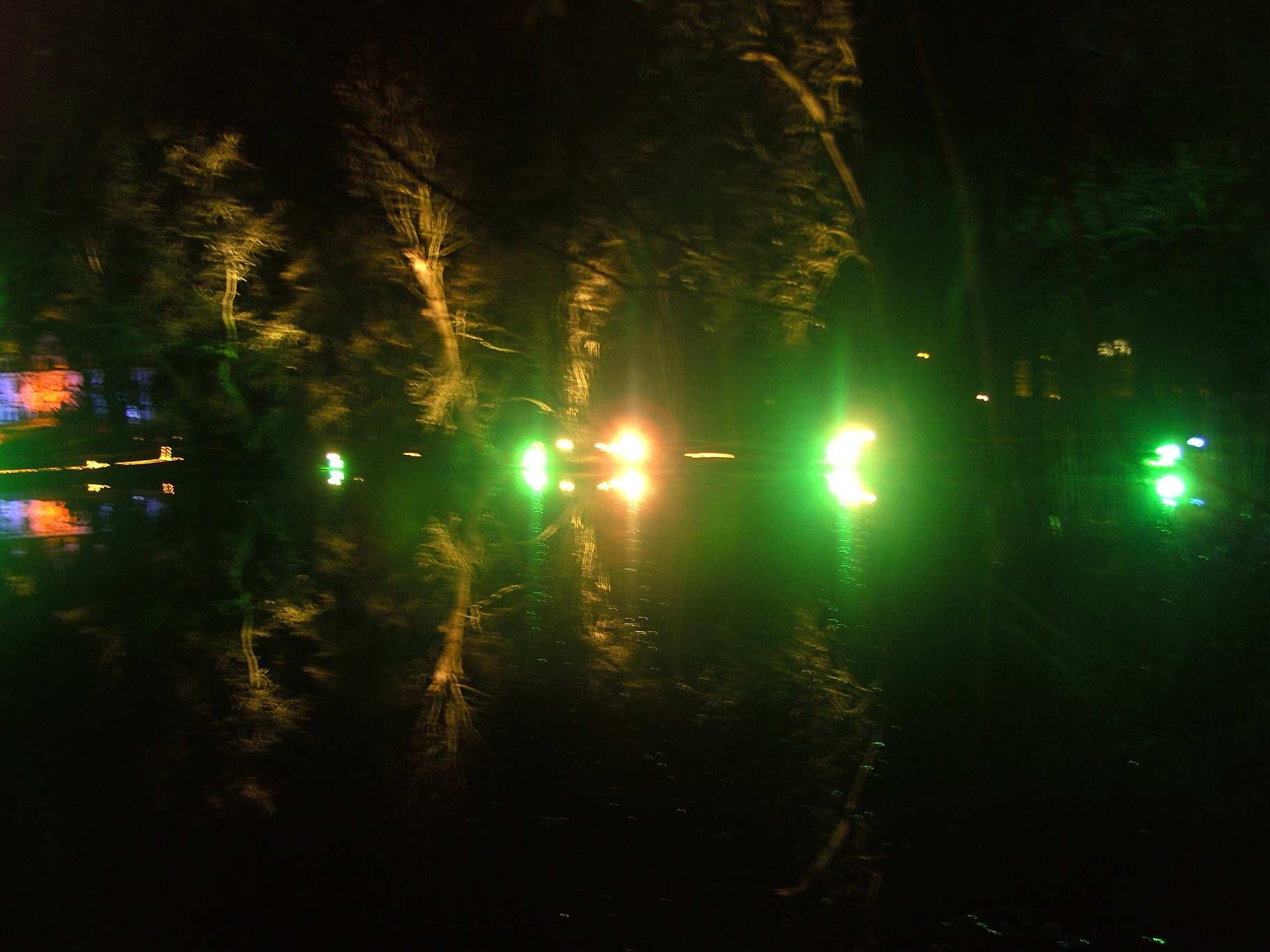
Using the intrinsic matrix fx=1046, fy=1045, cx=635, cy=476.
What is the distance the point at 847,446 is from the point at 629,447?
542 centimetres

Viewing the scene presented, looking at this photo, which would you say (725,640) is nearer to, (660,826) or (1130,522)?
(660,826)

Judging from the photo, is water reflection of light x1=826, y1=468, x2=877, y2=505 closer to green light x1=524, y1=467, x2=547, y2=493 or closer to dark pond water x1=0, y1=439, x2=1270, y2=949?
dark pond water x1=0, y1=439, x2=1270, y2=949

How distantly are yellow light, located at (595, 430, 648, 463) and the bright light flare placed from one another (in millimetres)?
4693

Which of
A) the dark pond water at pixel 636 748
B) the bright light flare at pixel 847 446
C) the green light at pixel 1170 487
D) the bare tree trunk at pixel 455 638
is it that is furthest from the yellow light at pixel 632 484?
the green light at pixel 1170 487

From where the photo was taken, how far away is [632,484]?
20.6 metres

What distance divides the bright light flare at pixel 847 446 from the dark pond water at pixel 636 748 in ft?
44.6

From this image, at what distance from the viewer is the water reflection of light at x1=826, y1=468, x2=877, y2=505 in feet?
58.1

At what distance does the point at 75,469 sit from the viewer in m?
23.9

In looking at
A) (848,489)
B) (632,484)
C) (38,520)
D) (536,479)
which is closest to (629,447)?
(536,479)

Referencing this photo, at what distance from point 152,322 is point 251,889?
24.8 m

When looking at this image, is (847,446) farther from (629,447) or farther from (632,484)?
(632,484)

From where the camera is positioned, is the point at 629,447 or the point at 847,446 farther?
the point at 629,447

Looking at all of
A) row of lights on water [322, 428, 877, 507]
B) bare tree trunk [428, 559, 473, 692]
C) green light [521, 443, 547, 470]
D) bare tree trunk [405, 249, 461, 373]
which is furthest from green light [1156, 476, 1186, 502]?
bare tree trunk [405, 249, 461, 373]

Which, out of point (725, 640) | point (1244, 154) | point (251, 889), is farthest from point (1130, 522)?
point (251, 889)
